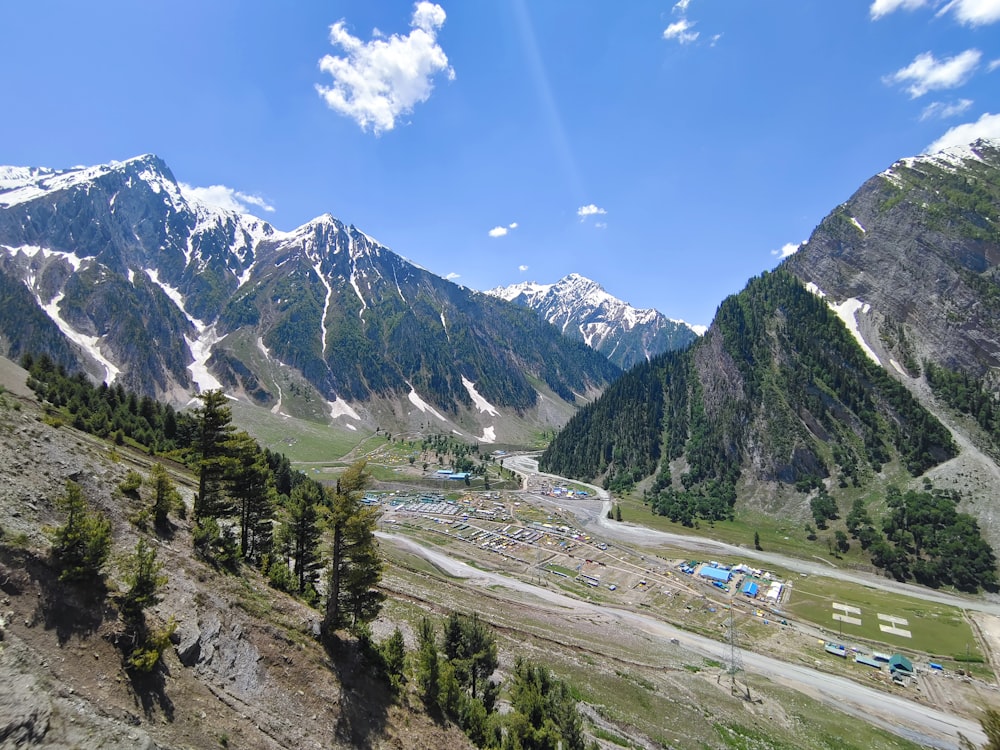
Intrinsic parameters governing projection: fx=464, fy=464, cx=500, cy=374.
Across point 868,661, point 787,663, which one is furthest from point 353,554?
point 868,661

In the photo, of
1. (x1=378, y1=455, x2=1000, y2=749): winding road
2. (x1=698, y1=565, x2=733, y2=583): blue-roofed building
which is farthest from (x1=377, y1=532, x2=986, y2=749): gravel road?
(x1=698, y1=565, x2=733, y2=583): blue-roofed building

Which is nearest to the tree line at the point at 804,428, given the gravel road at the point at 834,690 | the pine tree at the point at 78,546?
the gravel road at the point at 834,690

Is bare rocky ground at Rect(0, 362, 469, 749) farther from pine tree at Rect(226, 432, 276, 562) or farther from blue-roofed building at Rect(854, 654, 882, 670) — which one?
blue-roofed building at Rect(854, 654, 882, 670)

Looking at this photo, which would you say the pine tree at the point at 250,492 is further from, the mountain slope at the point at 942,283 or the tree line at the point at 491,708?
the mountain slope at the point at 942,283

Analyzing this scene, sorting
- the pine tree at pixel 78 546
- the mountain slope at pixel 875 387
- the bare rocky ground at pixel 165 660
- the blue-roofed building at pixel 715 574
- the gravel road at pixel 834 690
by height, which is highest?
the mountain slope at pixel 875 387

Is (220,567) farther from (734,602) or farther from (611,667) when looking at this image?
(734,602)

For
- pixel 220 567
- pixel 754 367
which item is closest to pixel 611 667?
pixel 220 567
